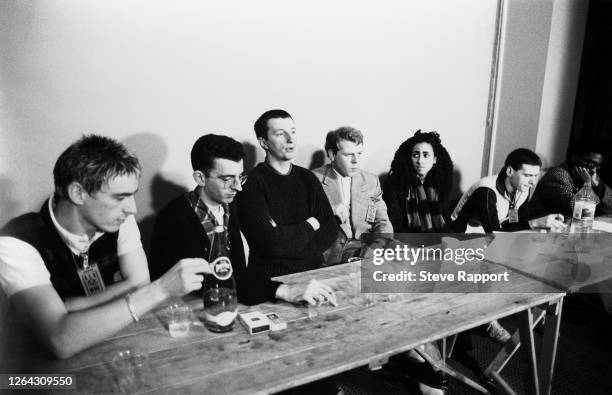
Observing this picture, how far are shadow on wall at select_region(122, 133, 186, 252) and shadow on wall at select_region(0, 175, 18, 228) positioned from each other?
565 millimetres

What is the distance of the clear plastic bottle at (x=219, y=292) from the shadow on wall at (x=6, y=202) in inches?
45.4

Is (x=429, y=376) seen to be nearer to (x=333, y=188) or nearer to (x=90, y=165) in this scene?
(x=333, y=188)

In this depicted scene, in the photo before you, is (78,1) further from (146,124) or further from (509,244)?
(509,244)

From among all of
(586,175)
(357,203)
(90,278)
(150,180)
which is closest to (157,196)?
(150,180)

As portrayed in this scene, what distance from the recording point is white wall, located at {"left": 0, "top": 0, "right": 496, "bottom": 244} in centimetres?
203

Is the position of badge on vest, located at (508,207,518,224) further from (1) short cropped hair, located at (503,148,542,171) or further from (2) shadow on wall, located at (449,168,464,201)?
(2) shadow on wall, located at (449,168,464,201)

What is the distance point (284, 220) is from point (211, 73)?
943 mm

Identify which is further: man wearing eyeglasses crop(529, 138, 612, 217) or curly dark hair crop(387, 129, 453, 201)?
man wearing eyeglasses crop(529, 138, 612, 217)

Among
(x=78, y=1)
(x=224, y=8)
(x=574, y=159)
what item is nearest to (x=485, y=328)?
(x=574, y=159)

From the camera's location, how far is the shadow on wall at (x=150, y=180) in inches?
91.5

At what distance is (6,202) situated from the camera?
197cm

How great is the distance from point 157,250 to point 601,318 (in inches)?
116

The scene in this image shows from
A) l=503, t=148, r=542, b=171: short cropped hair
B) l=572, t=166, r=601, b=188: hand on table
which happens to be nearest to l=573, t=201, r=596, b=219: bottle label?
l=503, t=148, r=542, b=171: short cropped hair

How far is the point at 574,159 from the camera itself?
333 cm
